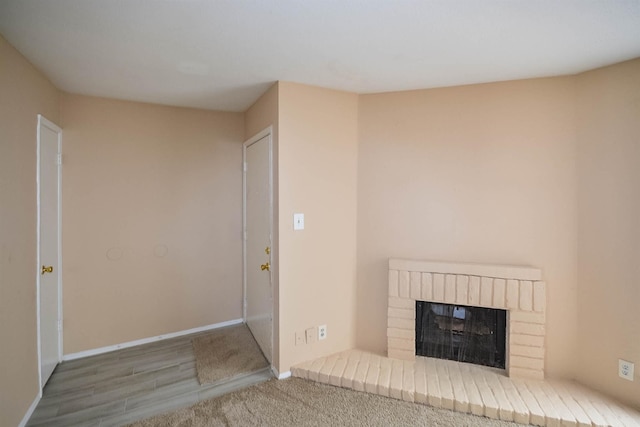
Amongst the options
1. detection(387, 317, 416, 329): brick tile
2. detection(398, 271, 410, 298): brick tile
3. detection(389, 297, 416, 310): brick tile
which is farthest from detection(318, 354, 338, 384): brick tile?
detection(398, 271, 410, 298): brick tile

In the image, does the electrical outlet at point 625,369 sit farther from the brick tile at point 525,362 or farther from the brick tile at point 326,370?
the brick tile at point 326,370

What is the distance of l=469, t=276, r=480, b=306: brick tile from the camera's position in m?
2.25

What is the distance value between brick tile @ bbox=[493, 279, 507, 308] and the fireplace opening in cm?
17

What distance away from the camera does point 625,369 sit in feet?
6.35

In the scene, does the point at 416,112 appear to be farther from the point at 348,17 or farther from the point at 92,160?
the point at 92,160

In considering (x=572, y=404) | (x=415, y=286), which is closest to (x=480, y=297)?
(x=415, y=286)

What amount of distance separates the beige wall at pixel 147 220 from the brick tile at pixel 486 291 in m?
2.38

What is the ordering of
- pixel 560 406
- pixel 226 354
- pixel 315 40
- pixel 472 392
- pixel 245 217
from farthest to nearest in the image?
pixel 245 217 < pixel 226 354 < pixel 472 392 < pixel 560 406 < pixel 315 40

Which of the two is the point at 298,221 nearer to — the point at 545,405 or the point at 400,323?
the point at 400,323

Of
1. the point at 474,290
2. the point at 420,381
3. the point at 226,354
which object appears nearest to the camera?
the point at 420,381

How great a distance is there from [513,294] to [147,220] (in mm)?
→ 3243

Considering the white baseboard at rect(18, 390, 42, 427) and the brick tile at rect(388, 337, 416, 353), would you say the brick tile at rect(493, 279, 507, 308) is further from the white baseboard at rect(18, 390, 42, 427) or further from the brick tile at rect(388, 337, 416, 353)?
the white baseboard at rect(18, 390, 42, 427)

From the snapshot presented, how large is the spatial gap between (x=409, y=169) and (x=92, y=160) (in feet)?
9.16

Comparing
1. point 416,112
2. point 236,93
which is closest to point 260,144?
point 236,93
